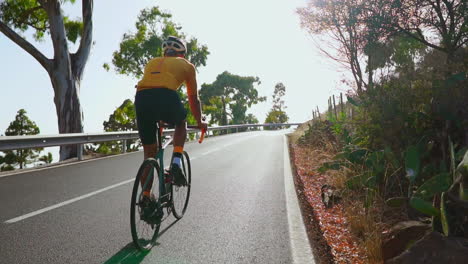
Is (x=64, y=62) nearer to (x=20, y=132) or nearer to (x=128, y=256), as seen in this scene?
(x=128, y=256)

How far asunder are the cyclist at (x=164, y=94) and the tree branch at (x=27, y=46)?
12.6 metres

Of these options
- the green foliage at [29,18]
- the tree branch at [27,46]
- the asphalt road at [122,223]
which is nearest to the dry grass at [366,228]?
the asphalt road at [122,223]

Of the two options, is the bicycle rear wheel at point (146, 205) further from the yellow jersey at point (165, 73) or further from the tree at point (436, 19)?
the tree at point (436, 19)

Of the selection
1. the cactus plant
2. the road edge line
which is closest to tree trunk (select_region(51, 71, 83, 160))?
the road edge line

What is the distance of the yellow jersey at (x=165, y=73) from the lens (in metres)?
3.81

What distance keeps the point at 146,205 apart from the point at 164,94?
1.13 metres

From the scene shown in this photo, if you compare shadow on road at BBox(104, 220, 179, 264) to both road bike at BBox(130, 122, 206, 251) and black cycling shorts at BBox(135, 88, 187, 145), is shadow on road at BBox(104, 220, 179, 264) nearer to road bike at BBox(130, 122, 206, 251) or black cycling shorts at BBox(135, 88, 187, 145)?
road bike at BBox(130, 122, 206, 251)

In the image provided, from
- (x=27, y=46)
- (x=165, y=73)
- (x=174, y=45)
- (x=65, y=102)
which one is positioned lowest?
(x=165, y=73)

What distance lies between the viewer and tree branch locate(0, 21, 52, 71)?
14.4 m

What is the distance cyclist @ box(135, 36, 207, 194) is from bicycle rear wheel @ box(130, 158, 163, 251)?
87 mm

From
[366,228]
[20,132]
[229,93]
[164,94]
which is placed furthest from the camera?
[229,93]

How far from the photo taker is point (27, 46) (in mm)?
14445

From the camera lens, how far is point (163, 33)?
39688mm

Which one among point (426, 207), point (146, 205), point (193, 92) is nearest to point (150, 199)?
point (146, 205)
